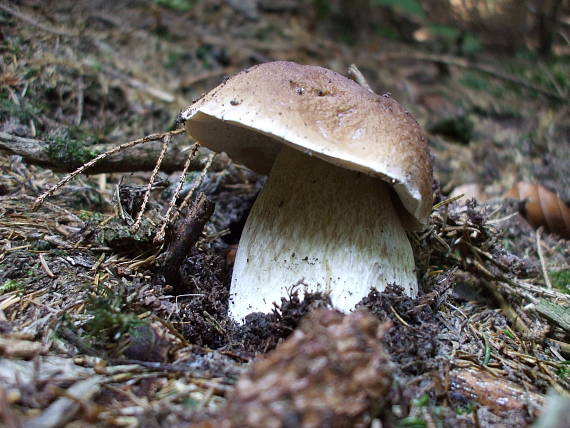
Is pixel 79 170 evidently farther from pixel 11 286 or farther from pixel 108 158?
pixel 11 286

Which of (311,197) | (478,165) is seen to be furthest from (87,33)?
(478,165)

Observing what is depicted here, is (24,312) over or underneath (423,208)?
underneath

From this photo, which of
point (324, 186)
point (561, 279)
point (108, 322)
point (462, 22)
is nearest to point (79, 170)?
point (108, 322)

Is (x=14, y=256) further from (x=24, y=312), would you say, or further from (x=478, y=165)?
(x=478, y=165)

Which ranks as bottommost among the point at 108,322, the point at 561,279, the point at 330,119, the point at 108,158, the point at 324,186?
the point at 561,279

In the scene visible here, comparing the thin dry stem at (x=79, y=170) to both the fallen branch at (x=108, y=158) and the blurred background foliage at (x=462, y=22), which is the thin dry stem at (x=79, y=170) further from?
the blurred background foliage at (x=462, y=22)

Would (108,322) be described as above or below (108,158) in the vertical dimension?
above

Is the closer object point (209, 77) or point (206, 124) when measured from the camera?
point (206, 124)

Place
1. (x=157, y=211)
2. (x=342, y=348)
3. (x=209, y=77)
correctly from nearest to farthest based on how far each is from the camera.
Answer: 1. (x=342, y=348)
2. (x=157, y=211)
3. (x=209, y=77)
